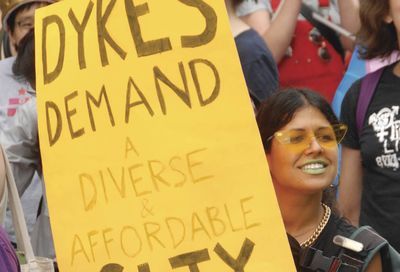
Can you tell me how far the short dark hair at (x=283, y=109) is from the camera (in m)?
4.59

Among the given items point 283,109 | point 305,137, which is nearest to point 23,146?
point 283,109

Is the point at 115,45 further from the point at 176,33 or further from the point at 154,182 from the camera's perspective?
the point at 154,182

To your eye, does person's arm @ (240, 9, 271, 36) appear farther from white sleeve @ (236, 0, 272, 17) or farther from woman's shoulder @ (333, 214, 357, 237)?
woman's shoulder @ (333, 214, 357, 237)

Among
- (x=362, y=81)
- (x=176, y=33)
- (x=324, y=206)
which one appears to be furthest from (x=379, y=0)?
(x=176, y=33)

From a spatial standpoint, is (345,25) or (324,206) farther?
(345,25)

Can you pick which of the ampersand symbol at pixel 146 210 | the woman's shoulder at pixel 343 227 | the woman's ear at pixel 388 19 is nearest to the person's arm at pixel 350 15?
the woman's ear at pixel 388 19

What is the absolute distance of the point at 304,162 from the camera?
4449mm

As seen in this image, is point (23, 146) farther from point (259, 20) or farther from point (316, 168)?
point (259, 20)

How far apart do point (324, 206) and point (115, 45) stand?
106 centimetres

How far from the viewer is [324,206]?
4.52 m

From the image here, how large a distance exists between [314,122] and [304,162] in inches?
6.6

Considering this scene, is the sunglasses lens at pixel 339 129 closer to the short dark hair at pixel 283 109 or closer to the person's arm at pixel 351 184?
the short dark hair at pixel 283 109

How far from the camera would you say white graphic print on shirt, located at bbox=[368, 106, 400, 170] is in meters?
5.11

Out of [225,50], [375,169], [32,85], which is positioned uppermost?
[225,50]
